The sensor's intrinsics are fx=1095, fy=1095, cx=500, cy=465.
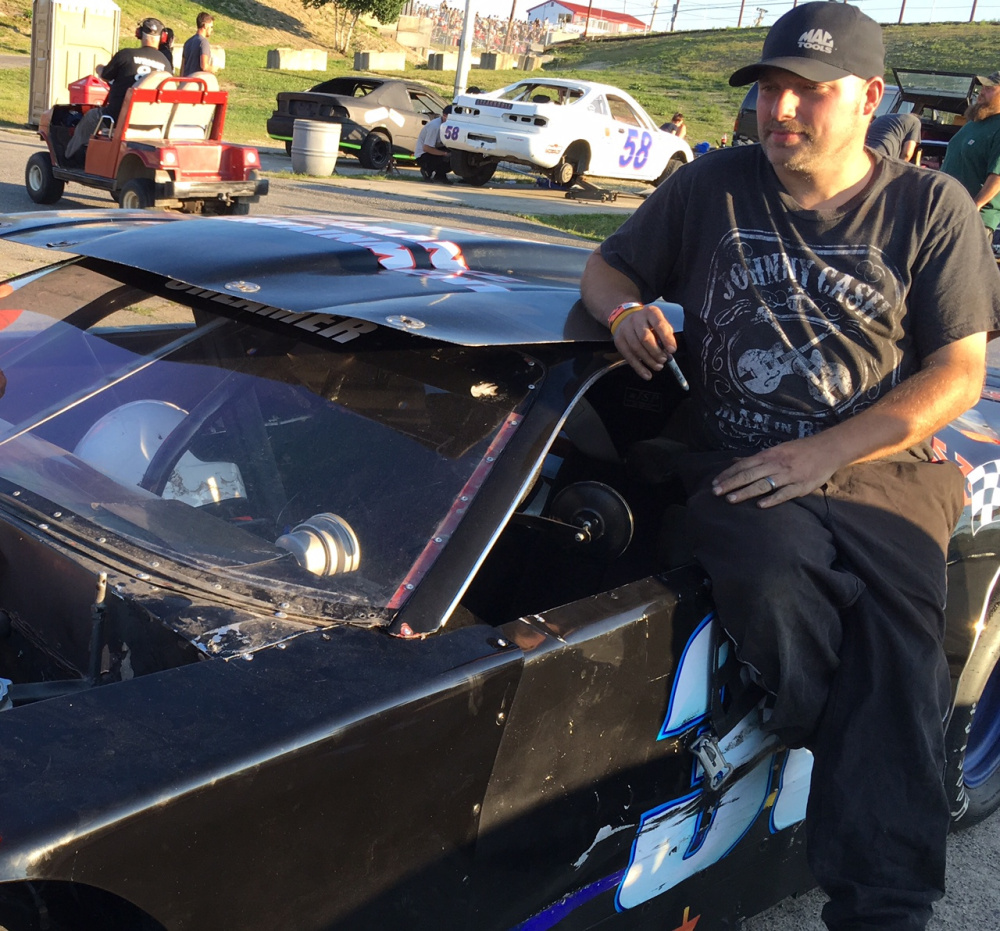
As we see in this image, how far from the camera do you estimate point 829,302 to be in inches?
87.0

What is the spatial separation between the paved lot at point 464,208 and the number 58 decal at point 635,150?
0.64 m

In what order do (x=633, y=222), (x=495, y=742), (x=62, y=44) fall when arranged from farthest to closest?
(x=62, y=44), (x=633, y=222), (x=495, y=742)

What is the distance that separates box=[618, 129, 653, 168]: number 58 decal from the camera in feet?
55.8

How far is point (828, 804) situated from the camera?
1.92 m

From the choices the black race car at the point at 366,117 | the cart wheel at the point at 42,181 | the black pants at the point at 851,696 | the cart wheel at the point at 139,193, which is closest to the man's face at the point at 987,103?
the black pants at the point at 851,696

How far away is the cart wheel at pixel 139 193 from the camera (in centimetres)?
953

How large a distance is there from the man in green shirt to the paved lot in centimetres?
466

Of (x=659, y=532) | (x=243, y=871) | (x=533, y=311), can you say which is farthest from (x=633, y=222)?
(x=243, y=871)

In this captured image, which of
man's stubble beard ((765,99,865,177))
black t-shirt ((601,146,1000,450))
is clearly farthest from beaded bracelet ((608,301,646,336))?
man's stubble beard ((765,99,865,177))

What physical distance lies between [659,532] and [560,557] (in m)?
0.22

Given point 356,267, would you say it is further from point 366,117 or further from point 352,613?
point 366,117

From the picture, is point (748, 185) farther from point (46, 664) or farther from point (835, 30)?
point (46, 664)

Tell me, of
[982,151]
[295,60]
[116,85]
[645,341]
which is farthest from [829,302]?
[295,60]

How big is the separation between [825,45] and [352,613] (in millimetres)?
1557
